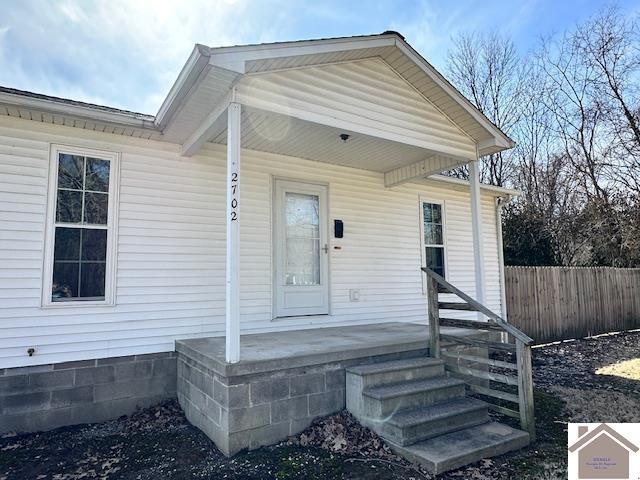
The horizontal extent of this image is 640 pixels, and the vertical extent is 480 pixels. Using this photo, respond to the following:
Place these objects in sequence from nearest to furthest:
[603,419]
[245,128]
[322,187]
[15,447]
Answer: [15,447] < [603,419] < [245,128] < [322,187]

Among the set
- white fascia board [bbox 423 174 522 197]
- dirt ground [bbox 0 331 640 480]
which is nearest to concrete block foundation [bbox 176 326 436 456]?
dirt ground [bbox 0 331 640 480]

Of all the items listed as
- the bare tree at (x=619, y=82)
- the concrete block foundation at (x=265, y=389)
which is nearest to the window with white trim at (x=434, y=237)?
the concrete block foundation at (x=265, y=389)

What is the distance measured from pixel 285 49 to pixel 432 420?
3626 mm

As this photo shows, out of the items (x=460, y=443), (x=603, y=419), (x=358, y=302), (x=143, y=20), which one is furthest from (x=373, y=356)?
(x=143, y=20)

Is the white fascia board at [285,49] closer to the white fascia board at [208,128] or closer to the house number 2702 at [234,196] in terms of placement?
the white fascia board at [208,128]

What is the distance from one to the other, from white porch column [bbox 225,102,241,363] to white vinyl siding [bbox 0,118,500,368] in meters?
1.57

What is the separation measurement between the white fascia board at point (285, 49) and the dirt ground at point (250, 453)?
3309 mm

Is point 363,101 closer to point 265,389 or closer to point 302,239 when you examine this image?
point 302,239

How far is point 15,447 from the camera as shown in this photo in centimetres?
361

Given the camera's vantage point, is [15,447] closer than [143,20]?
Yes

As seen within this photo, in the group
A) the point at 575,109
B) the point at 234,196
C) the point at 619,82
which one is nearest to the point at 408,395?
the point at 234,196

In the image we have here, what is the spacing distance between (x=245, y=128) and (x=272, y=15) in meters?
2.91

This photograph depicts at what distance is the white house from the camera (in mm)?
3902

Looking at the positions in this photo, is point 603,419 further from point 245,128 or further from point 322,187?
point 245,128
